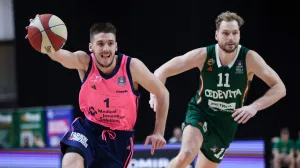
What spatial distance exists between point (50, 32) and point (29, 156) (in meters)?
5.24

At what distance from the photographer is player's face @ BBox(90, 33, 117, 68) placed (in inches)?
193

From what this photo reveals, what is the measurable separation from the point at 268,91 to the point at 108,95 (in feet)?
5.86

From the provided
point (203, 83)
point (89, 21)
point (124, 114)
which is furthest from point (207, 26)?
point (124, 114)

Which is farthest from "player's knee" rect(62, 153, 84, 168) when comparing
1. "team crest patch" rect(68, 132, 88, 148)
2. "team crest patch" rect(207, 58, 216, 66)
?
"team crest patch" rect(207, 58, 216, 66)

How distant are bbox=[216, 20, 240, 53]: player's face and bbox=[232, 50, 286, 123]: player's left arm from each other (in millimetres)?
224

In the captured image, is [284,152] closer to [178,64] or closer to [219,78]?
[219,78]

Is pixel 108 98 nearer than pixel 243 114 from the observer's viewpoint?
Yes

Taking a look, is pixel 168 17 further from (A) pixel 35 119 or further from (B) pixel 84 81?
(B) pixel 84 81

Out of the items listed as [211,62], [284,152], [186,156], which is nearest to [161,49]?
[284,152]

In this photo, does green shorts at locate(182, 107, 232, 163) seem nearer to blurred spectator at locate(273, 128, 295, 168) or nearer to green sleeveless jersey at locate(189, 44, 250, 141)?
green sleeveless jersey at locate(189, 44, 250, 141)

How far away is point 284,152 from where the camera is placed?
38.3 feet

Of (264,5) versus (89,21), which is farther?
(89,21)

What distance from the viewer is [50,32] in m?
4.81

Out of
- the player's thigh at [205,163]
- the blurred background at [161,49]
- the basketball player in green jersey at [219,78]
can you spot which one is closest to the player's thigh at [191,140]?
the basketball player in green jersey at [219,78]
